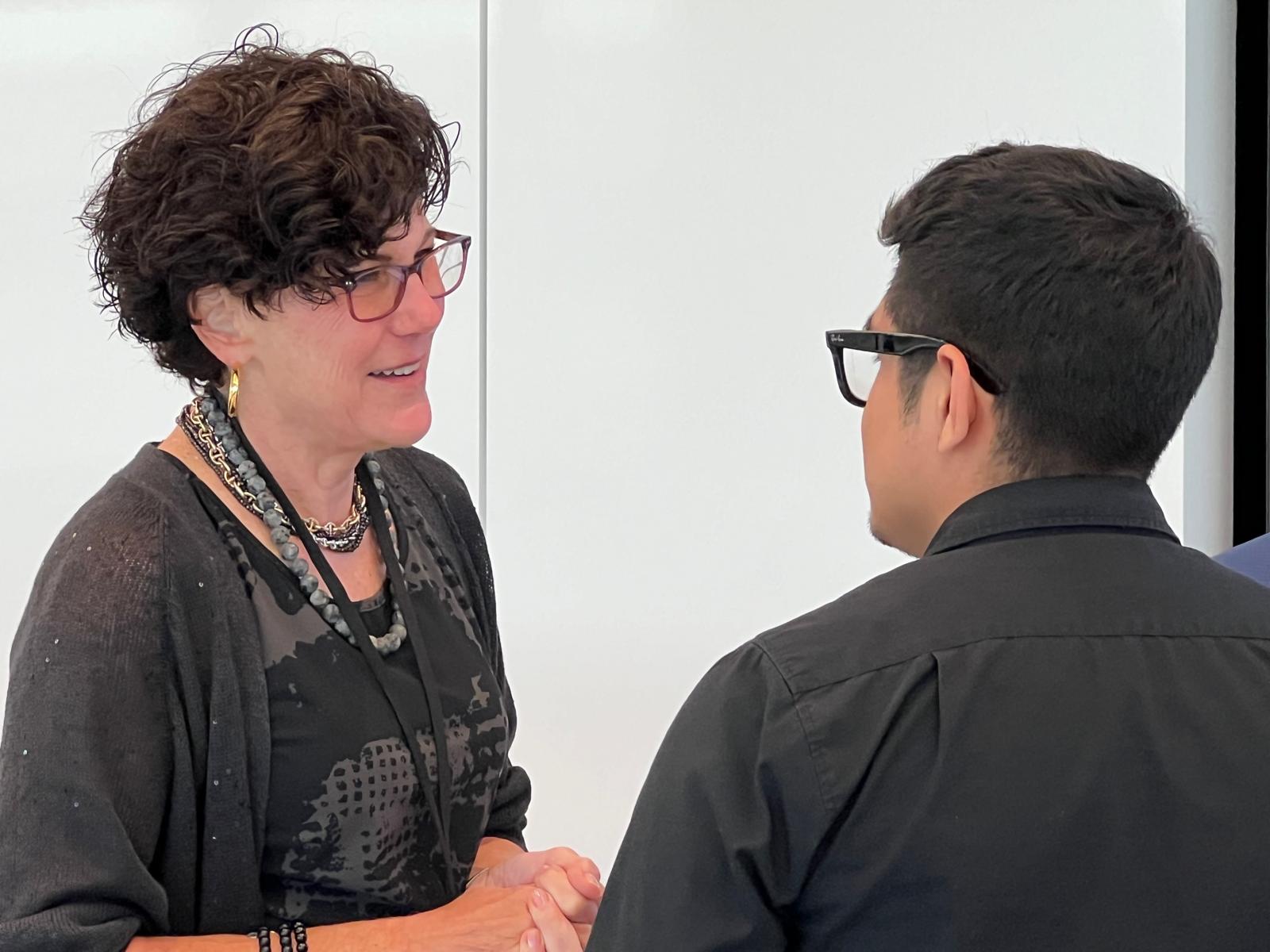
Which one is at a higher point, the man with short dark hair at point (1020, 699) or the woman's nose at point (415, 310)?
the woman's nose at point (415, 310)

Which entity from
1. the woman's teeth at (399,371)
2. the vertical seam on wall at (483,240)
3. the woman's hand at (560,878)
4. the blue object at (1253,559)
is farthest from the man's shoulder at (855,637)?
the vertical seam on wall at (483,240)

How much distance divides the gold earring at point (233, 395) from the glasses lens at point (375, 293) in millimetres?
153

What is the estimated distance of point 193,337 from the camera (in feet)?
5.28

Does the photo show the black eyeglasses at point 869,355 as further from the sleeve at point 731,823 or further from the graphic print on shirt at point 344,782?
the graphic print on shirt at point 344,782

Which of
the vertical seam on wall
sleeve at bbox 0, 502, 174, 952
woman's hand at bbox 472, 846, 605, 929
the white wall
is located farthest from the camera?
the vertical seam on wall

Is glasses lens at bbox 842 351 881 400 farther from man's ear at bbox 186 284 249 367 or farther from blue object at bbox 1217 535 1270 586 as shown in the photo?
blue object at bbox 1217 535 1270 586

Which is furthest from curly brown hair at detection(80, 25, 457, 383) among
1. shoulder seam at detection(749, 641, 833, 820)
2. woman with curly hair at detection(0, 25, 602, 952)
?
shoulder seam at detection(749, 641, 833, 820)

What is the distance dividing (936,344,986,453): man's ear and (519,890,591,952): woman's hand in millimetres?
678

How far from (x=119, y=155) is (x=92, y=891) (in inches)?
29.4

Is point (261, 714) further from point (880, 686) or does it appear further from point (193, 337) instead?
point (880, 686)

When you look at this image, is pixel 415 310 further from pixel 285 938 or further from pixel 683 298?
pixel 683 298

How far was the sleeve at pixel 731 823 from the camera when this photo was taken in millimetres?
1014

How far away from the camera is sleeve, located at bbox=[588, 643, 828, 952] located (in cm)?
101

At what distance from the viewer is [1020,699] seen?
3.34ft
